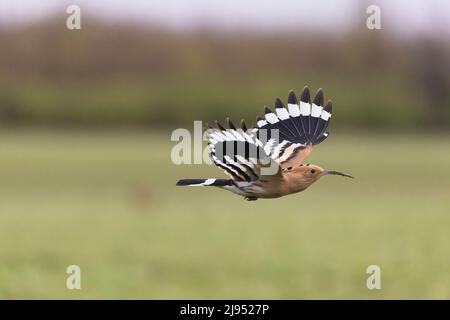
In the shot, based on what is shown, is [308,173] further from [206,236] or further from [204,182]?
[206,236]

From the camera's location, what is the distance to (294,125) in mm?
3027

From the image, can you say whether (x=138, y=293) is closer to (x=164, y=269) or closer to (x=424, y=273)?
(x=164, y=269)

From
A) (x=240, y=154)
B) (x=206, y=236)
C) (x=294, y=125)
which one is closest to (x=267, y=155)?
(x=240, y=154)

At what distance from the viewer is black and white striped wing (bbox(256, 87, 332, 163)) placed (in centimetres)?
282

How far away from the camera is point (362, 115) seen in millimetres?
3986

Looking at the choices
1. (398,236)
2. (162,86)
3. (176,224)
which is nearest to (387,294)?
(398,236)

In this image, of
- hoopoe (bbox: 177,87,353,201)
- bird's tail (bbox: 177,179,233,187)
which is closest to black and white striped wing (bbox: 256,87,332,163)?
hoopoe (bbox: 177,87,353,201)

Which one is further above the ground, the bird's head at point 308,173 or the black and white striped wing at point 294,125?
the black and white striped wing at point 294,125

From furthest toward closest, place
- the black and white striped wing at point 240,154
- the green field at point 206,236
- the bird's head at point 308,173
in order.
A: the green field at point 206,236
the bird's head at point 308,173
the black and white striped wing at point 240,154

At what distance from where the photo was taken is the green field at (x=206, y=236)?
92.8ft

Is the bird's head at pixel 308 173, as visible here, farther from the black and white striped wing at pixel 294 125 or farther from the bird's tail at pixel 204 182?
the bird's tail at pixel 204 182

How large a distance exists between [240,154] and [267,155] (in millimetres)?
72

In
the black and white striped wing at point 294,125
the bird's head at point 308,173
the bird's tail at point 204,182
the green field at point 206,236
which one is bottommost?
the bird's tail at point 204,182

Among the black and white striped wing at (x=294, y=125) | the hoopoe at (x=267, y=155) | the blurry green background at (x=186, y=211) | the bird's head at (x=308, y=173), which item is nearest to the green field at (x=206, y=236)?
the blurry green background at (x=186, y=211)
